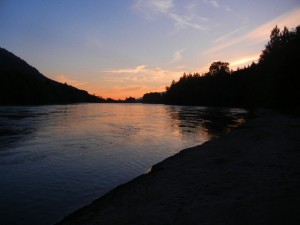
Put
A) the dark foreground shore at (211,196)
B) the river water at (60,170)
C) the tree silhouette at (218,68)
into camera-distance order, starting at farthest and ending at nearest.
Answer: the tree silhouette at (218,68)
the river water at (60,170)
the dark foreground shore at (211,196)

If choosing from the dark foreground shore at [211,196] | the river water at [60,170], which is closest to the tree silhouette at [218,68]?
the river water at [60,170]

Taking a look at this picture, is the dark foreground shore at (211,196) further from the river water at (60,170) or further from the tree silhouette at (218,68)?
the tree silhouette at (218,68)

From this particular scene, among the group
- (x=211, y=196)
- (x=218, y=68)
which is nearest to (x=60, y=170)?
(x=211, y=196)

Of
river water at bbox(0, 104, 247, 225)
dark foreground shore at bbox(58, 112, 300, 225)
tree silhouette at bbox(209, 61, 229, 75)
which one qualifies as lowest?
river water at bbox(0, 104, 247, 225)

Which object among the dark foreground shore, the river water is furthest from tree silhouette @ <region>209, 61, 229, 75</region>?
the dark foreground shore

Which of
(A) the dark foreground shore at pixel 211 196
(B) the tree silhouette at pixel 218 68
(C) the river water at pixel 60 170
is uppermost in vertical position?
(B) the tree silhouette at pixel 218 68

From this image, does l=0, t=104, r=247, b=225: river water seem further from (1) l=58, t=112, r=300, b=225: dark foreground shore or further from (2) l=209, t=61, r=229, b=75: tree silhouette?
(2) l=209, t=61, r=229, b=75: tree silhouette

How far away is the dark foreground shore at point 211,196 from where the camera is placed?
912 centimetres

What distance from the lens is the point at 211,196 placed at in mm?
11211

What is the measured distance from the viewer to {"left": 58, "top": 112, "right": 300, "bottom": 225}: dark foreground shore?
9.12 meters

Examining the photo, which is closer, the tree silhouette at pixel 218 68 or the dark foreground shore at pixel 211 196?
the dark foreground shore at pixel 211 196

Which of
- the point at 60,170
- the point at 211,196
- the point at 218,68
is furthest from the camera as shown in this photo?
the point at 218,68

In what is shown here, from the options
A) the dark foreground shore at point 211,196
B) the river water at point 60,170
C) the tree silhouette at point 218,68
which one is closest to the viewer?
the dark foreground shore at point 211,196

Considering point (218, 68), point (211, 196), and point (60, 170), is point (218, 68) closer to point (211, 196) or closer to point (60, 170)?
point (60, 170)
